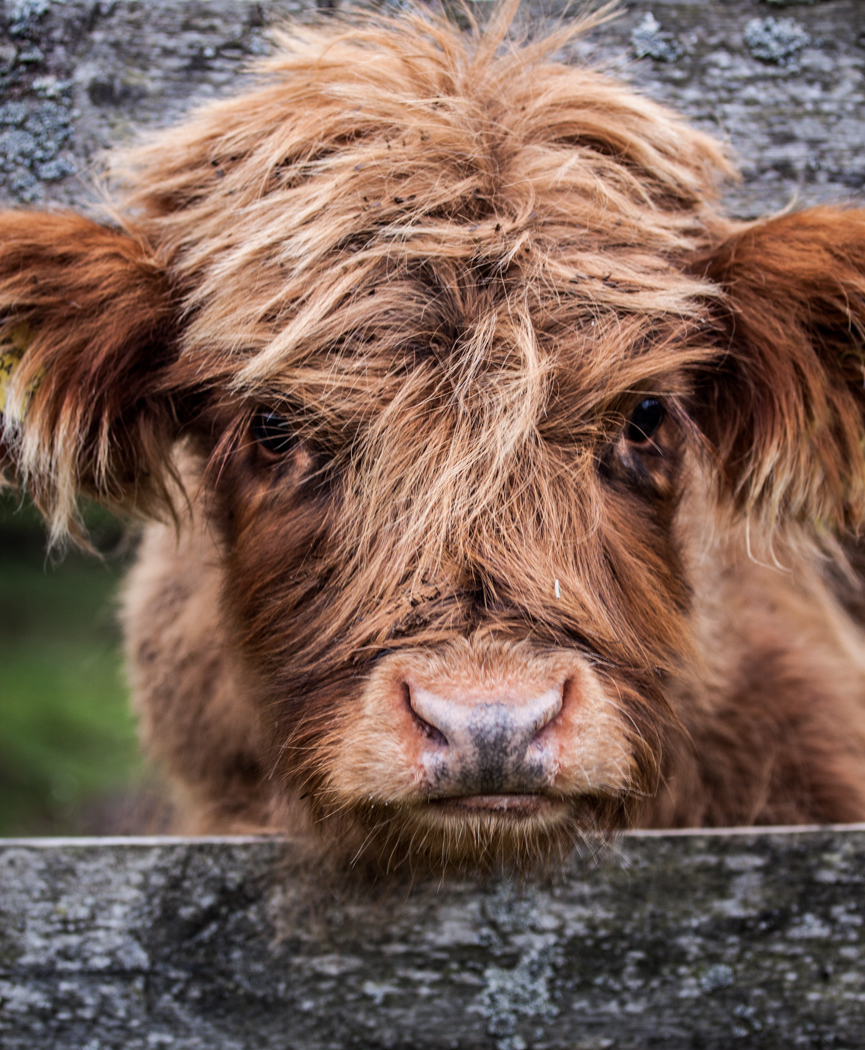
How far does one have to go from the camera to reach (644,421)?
172 cm

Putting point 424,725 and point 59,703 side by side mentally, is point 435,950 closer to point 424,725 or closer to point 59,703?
point 424,725

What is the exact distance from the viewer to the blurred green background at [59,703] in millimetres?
6125

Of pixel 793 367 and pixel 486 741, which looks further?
pixel 793 367

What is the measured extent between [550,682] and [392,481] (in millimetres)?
440

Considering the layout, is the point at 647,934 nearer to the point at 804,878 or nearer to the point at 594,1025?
the point at 594,1025

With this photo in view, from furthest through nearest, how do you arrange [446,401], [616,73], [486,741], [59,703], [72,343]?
[59,703] < [616,73] < [72,343] < [446,401] < [486,741]

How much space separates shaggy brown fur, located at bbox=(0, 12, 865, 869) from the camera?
1393mm

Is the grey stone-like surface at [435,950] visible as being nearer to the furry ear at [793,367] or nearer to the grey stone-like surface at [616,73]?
the furry ear at [793,367]

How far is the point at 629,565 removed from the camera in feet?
5.34

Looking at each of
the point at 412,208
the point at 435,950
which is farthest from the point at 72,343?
the point at 435,950

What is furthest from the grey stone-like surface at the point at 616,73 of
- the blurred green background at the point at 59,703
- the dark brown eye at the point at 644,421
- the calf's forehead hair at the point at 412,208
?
the blurred green background at the point at 59,703

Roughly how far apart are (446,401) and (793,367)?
68 cm

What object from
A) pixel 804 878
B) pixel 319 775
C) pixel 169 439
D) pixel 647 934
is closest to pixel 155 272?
pixel 169 439

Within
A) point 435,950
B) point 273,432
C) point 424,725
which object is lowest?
point 435,950
